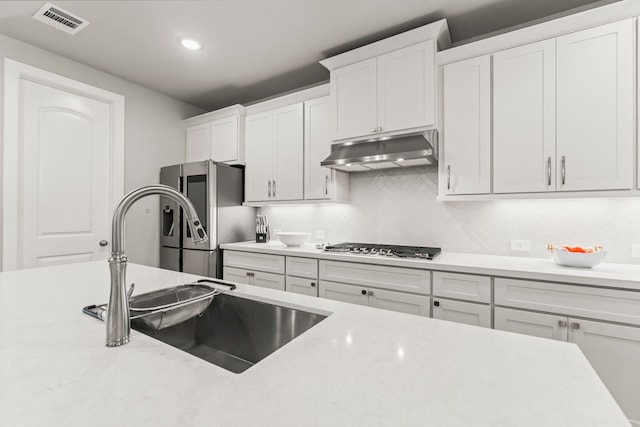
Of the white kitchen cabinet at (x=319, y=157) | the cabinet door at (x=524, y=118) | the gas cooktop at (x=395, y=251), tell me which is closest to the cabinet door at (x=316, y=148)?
the white kitchen cabinet at (x=319, y=157)

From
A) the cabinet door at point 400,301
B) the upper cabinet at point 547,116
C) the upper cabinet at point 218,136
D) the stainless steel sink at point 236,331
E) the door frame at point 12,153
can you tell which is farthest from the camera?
the upper cabinet at point 218,136

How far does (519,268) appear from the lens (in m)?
1.74

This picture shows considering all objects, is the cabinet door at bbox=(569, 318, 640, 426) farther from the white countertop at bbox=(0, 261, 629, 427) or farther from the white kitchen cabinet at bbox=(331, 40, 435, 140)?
the white kitchen cabinet at bbox=(331, 40, 435, 140)

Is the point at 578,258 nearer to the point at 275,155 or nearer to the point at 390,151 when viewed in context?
the point at 390,151

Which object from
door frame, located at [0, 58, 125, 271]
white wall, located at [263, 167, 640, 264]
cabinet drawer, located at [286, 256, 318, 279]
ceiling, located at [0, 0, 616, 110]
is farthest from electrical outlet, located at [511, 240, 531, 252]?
door frame, located at [0, 58, 125, 271]

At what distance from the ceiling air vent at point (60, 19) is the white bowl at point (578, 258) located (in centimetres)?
370

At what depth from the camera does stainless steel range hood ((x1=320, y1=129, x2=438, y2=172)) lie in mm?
2124

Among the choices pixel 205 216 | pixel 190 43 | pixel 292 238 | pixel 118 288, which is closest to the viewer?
pixel 118 288

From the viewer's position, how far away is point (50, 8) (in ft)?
6.87

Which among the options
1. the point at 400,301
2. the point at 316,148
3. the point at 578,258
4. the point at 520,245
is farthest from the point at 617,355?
the point at 316,148

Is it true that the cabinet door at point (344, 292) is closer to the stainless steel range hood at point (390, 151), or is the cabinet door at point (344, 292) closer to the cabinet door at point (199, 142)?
the stainless steel range hood at point (390, 151)

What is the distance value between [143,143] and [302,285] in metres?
2.47

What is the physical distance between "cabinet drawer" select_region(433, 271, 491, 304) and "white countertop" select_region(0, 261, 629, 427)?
1109mm

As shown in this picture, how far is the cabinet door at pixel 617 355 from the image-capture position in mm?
1475
